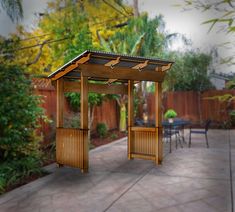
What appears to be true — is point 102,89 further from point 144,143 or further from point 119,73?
point 144,143

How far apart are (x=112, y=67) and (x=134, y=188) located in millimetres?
2565

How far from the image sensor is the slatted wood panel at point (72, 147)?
18.9 ft

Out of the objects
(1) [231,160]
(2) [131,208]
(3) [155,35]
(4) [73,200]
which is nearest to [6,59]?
(4) [73,200]

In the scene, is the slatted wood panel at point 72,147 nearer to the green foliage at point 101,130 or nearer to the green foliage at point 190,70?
the green foliage at point 101,130

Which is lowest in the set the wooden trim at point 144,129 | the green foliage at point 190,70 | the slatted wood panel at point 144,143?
the slatted wood panel at point 144,143

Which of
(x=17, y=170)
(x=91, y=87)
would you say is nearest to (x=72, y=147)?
(x=17, y=170)

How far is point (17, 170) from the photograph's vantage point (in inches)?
215

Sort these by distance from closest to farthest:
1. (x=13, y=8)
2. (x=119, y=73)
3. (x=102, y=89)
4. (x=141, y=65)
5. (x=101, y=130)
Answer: (x=119, y=73) → (x=141, y=65) → (x=102, y=89) → (x=13, y=8) → (x=101, y=130)

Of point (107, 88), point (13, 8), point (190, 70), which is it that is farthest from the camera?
point (190, 70)

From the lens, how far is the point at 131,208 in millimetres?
3900

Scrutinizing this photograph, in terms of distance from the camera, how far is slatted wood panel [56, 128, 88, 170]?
18.9 ft

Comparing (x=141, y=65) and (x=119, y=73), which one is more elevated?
(x=141, y=65)

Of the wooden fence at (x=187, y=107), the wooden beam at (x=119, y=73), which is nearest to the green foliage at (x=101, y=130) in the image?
the wooden fence at (x=187, y=107)

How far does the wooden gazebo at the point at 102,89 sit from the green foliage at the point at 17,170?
74 centimetres
